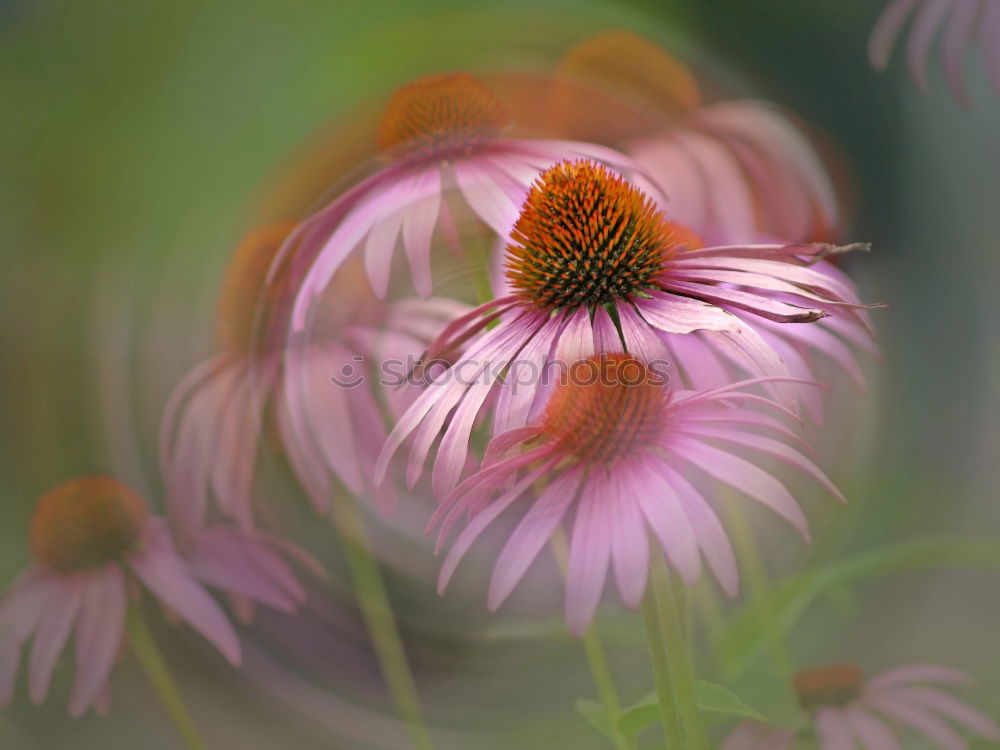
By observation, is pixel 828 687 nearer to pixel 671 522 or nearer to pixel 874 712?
pixel 874 712

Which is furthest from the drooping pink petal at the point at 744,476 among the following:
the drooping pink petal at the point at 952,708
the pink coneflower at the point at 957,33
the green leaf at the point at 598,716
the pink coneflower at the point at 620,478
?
the pink coneflower at the point at 957,33

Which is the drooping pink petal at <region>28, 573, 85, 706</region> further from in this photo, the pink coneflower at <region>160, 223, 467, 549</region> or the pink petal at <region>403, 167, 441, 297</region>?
the pink petal at <region>403, 167, 441, 297</region>

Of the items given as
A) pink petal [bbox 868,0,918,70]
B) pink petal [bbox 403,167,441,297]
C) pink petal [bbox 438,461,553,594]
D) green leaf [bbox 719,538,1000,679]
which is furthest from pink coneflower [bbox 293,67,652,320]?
pink petal [bbox 868,0,918,70]

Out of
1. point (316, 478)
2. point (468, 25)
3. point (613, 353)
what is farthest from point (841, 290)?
point (468, 25)

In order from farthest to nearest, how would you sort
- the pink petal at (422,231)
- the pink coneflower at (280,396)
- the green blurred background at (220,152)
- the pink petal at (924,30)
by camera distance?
the green blurred background at (220,152), the pink petal at (924,30), the pink coneflower at (280,396), the pink petal at (422,231)

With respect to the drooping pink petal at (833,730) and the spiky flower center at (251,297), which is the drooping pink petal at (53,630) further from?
the drooping pink petal at (833,730)

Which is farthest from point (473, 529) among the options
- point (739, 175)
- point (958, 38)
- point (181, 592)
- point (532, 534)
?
point (958, 38)
